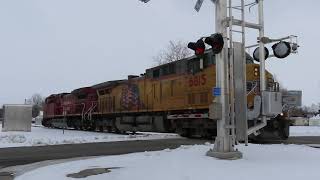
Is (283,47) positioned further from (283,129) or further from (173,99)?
(173,99)

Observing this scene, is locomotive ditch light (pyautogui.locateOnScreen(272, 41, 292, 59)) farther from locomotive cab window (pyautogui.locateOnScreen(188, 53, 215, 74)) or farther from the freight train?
locomotive cab window (pyautogui.locateOnScreen(188, 53, 215, 74))

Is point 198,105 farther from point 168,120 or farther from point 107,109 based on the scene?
point 107,109

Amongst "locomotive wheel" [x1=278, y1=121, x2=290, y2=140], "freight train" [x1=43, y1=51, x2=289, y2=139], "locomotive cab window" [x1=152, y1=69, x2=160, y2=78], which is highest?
"locomotive cab window" [x1=152, y1=69, x2=160, y2=78]

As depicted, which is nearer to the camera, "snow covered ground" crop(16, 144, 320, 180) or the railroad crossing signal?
"snow covered ground" crop(16, 144, 320, 180)

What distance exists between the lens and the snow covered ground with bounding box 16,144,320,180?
9.39 m

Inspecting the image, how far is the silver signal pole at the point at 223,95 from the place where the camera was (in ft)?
39.9

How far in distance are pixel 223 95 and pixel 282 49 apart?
250cm

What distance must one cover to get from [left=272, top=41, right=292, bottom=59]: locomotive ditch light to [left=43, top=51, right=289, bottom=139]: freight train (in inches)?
193

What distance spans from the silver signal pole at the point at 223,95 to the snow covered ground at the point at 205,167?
1.31 ft

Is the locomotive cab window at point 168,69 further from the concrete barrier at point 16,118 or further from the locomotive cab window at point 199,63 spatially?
the concrete barrier at point 16,118

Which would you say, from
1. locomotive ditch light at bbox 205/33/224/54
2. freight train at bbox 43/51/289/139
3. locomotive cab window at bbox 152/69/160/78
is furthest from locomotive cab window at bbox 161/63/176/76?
locomotive ditch light at bbox 205/33/224/54

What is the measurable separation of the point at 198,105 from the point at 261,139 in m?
3.45

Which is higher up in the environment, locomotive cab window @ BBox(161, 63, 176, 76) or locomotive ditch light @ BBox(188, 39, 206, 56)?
locomotive cab window @ BBox(161, 63, 176, 76)

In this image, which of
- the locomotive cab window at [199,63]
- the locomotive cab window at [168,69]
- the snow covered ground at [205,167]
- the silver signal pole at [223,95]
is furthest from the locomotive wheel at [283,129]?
the silver signal pole at [223,95]
